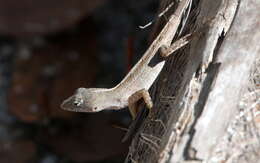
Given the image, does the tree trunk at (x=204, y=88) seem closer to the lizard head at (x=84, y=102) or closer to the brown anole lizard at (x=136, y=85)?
the brown anole lizard at (x=136, y=85)

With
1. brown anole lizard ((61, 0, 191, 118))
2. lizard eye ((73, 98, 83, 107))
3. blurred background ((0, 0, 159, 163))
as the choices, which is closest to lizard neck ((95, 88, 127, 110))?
brown anole lizard ((61, 0, 191, 118))

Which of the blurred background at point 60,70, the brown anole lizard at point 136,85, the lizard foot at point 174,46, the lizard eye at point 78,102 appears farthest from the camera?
the blurred background at point 60,70

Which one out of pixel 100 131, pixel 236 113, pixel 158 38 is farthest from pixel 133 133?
pixel 100 131

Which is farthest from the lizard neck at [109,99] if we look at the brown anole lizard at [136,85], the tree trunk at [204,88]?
the tree trunk at [204,88]

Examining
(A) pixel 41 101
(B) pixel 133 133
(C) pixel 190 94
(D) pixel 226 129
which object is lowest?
(A) pixel 41 101

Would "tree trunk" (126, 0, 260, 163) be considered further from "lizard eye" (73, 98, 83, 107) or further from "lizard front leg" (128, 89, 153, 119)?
"lizard eye" (73, 98, 83, 107)

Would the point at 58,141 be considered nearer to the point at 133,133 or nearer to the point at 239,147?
the point at 133,133
